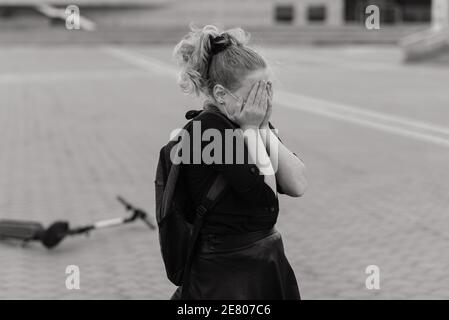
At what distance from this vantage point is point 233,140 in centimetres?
265

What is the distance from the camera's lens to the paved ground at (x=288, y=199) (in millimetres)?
5285

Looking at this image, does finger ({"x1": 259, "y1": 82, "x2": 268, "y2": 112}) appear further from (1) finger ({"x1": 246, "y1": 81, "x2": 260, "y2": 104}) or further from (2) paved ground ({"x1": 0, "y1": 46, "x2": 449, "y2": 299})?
(2) paved ground ({"x1": 0, "y1": 46, "x2": 449, "y2": 299})

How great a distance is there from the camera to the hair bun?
268 cm

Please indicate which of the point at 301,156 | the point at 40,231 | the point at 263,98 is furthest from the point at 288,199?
the point at 263,98

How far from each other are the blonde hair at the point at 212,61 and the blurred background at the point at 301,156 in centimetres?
12

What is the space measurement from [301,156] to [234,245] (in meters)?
7.08

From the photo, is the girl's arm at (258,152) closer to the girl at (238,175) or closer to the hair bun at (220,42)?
the girl at (238,175)

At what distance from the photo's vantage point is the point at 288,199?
7.72 metres

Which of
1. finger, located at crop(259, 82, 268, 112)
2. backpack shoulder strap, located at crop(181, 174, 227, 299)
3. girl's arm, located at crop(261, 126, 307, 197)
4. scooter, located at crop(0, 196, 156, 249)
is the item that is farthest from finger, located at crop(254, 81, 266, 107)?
scooter, located at crop(0, 196, 156, 249)

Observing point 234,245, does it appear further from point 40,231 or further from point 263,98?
point 40,231

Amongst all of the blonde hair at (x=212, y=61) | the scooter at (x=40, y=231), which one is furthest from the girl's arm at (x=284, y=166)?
the scooter at (x=40, y=231)
